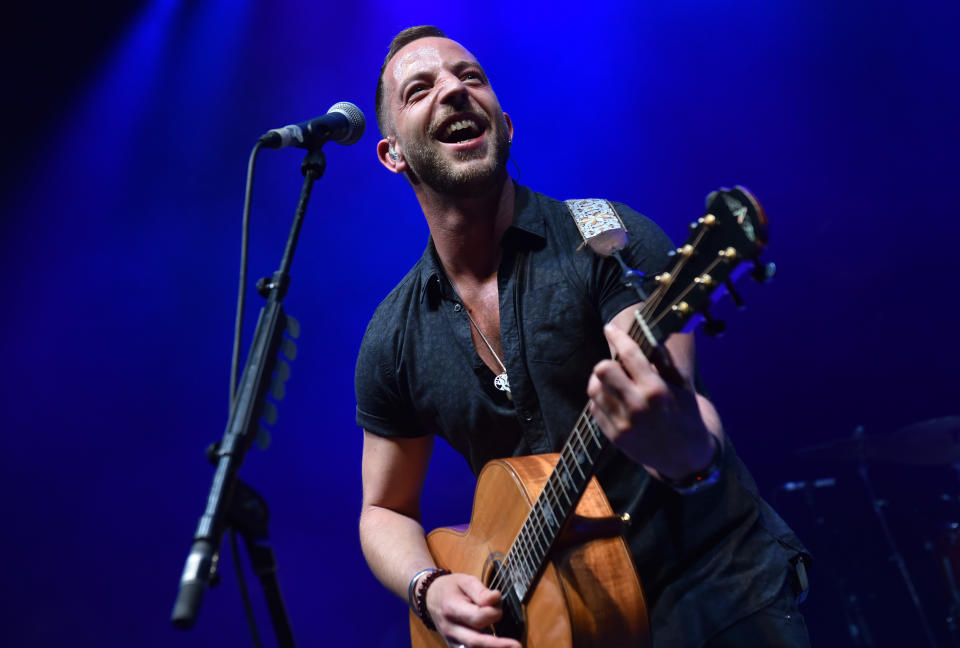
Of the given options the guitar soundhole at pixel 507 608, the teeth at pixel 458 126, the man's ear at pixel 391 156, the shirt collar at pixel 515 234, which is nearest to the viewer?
the guitar soundhole at pixel 507 608

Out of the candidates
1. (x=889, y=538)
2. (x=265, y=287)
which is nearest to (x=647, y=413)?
(x=265, y=287)

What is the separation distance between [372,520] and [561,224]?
123 cm

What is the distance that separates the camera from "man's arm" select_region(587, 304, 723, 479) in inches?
53.8

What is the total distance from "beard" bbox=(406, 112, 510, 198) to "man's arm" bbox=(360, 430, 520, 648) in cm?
90

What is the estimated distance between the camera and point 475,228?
241 centimetres

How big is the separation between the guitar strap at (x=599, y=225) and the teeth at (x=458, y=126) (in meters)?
0.40

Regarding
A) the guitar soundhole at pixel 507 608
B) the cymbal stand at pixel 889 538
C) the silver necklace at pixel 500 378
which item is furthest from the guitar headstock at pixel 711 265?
the cymbal stand at pixel 889 538

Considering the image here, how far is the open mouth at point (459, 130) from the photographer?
2.38 metres

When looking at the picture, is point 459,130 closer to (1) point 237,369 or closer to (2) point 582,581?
(1) point 237,369

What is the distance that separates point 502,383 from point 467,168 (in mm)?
693

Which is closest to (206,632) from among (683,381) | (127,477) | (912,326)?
(127,477)

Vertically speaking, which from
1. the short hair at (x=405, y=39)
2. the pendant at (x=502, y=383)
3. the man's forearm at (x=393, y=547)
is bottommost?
the man's forearm at (x=393, y=547)

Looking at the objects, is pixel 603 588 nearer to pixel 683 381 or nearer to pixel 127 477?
pixel 683 381

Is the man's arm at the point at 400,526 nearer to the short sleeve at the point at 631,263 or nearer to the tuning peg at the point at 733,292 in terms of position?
the short sleeve at the point at 631,263
